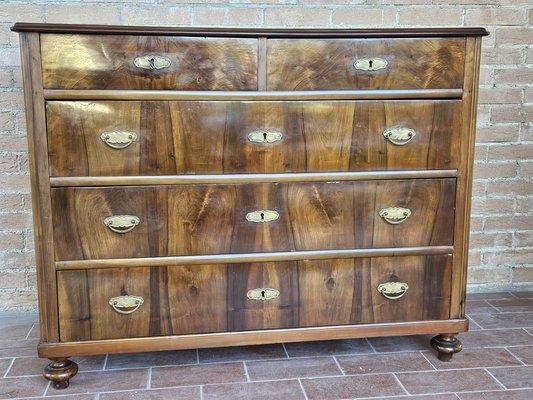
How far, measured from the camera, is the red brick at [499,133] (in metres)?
2.76

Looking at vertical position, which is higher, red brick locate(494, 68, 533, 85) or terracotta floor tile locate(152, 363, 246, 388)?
red brick locate(494, 68, 533, 85)

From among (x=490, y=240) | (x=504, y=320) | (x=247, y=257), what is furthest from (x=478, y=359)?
(x=247, y=257)

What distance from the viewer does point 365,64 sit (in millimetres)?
1910

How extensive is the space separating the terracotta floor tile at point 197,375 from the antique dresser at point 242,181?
0.13m

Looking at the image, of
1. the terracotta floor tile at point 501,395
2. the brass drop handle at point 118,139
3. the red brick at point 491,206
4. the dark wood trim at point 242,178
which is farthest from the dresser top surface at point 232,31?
the terracotta floor tile at point 501,395

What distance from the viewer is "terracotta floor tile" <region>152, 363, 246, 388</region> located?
200 cm

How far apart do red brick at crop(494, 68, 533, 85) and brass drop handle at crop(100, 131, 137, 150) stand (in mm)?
1784

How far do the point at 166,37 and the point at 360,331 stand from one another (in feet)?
3.95

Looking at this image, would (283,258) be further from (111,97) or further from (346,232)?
(111,97)

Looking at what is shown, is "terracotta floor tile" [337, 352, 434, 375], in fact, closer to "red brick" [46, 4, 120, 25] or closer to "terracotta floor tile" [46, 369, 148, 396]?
"terracotta floor tile" [46, 369, 148, 396]

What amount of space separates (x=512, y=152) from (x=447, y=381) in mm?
1286

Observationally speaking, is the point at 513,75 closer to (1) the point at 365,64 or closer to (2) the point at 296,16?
(2) the point at 296,16

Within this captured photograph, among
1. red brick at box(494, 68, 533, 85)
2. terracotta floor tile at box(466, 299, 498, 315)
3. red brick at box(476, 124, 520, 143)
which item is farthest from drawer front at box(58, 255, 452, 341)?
red brick at box(494, 68, 533, 85)

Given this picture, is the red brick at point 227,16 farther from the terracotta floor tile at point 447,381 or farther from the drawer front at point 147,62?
the terracotta floor tile at point 447,381
